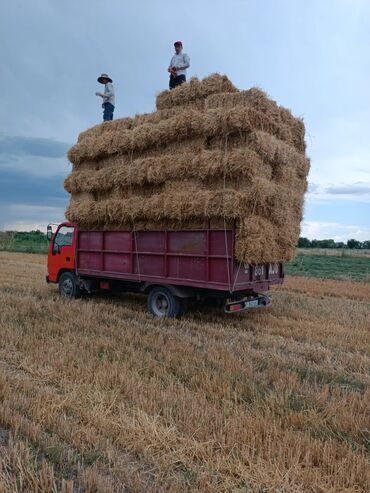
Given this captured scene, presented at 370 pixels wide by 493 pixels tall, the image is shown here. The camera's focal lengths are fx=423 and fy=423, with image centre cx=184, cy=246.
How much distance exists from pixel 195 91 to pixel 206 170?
6.53ft

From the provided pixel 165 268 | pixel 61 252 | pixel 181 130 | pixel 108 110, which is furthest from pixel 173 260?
pixel 108 110

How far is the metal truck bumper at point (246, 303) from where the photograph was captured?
7.55 m

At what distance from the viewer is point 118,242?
9.32 m

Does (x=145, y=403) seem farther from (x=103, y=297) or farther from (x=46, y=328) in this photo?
(x=103, y=297)

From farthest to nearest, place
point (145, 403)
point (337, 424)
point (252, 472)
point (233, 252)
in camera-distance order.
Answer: point (233, 252) → point (145, 403) → point (337, 424) → point (252, 472)

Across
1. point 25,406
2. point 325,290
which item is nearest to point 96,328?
point 25,406

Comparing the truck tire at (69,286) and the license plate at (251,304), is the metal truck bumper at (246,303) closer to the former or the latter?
the license plate at (251,304)

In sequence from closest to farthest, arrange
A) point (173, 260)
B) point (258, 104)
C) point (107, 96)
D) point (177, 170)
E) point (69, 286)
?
1. point (258, 104)
2. point (177, 170)
3. point (173, 260)
4. point (69, 286)
5. point (107, 96)

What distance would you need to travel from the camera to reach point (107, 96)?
40.4 feet

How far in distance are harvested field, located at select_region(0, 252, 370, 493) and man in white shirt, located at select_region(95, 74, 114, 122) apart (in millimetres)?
7223

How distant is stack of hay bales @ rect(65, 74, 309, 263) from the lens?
7.16 metres

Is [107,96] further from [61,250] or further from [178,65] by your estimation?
[61,250]

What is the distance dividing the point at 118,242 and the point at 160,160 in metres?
2.12

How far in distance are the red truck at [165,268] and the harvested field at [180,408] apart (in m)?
0.85
